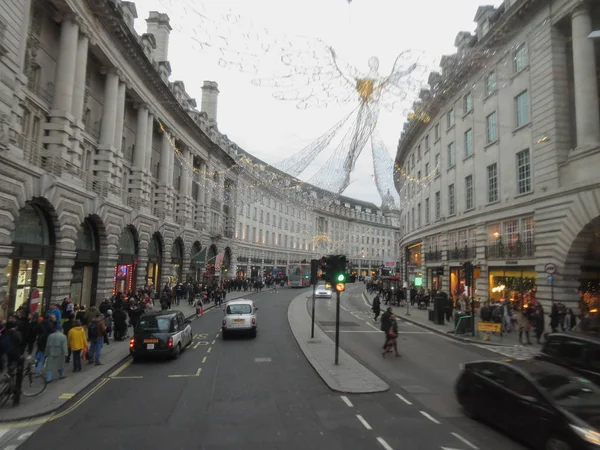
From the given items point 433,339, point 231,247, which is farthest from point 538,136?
point 231,247

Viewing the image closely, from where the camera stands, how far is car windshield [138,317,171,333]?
14392mm

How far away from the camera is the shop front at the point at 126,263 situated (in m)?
29.7

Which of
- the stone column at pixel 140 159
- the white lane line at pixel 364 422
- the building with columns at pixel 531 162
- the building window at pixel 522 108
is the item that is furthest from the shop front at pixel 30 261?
the building window at pixel 522 108

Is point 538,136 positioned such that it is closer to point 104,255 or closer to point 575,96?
point 575,96

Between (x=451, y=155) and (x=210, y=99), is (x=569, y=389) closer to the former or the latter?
(x=451, y=155)

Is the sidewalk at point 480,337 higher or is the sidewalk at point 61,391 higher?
the sidewalk at point 480,337

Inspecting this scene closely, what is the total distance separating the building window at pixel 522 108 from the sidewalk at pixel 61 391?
79.8ft

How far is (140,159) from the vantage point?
107ft

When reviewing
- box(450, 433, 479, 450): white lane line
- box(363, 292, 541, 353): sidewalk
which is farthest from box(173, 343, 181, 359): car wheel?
box(363, 292, 541, 353): sidewalk

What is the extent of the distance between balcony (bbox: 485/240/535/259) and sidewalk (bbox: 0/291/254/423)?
21625 millimetres

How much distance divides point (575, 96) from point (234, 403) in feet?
72.9

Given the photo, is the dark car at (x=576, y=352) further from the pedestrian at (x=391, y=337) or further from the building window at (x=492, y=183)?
the building window at (x=492, y=183)

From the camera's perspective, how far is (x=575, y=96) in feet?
69.7

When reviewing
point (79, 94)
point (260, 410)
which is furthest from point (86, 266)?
point (260, 410)
